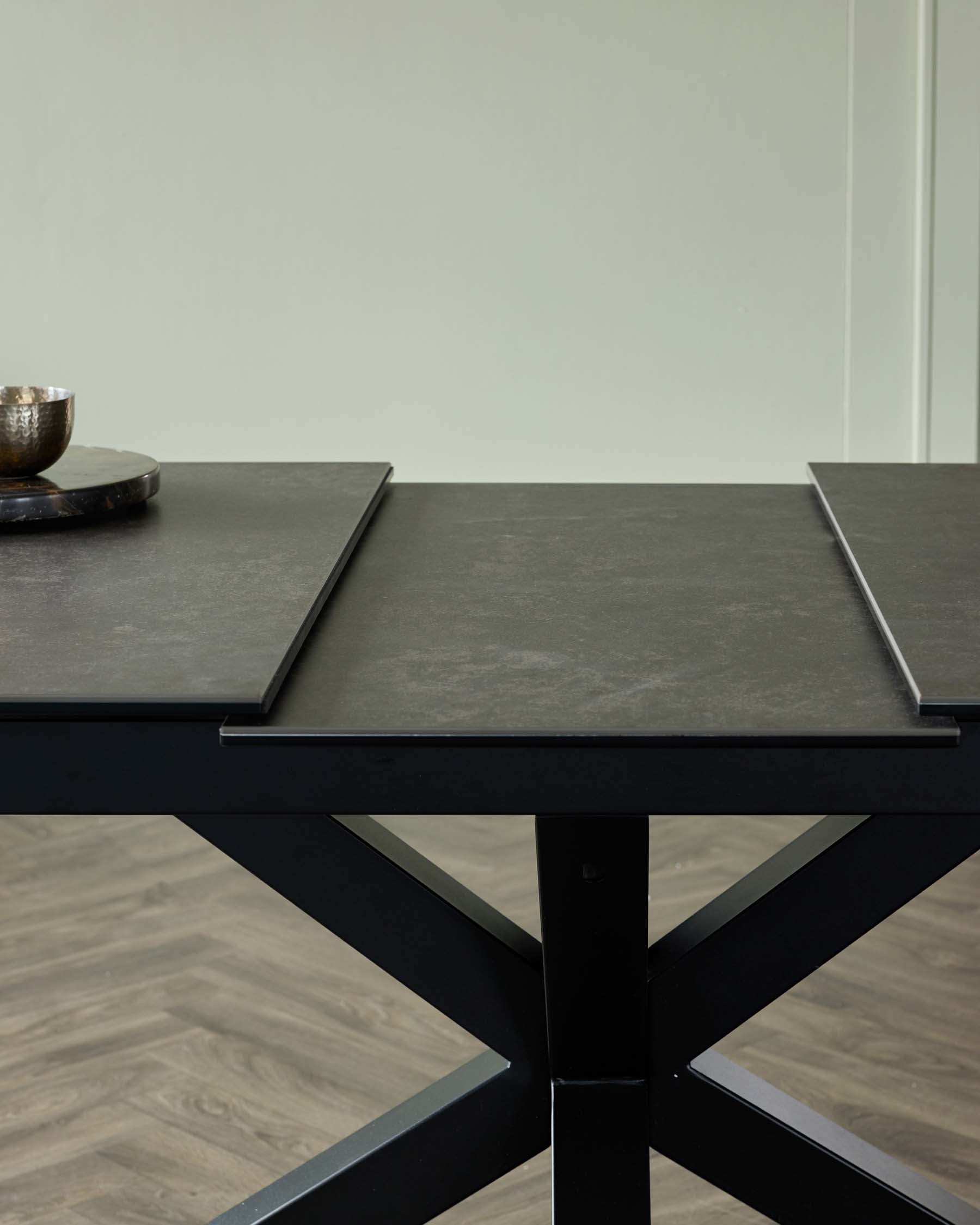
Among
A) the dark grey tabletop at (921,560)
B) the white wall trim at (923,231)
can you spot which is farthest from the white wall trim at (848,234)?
the dark grey tabletop at (921,560)

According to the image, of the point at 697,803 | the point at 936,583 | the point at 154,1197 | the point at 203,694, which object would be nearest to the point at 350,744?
the point at 203,694

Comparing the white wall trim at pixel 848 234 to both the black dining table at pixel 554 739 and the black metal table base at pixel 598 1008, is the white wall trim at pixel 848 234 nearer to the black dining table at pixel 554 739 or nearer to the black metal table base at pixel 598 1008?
the black dining table at pixel 554 739

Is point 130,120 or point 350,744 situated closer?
point 350,744

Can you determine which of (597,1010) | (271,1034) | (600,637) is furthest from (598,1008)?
(271,1034)

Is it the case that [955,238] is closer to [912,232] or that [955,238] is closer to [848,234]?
[912,232]

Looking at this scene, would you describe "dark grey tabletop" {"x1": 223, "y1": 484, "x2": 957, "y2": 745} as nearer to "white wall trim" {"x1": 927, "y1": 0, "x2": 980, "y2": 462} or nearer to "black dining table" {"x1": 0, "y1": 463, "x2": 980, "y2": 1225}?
"black dining table" {"x1": 0, "y1": 463, "x2": 980, "y2": 1225}

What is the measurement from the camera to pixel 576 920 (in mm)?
1037

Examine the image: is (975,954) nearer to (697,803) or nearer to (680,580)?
(680,580)

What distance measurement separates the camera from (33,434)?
124cm

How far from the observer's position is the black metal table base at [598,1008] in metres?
1.02

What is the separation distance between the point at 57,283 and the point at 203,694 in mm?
2501

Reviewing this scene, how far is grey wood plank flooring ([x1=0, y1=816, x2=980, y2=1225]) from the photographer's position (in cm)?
152

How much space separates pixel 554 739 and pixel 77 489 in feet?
2.10

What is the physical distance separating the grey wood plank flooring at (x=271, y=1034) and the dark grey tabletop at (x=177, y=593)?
73cm
